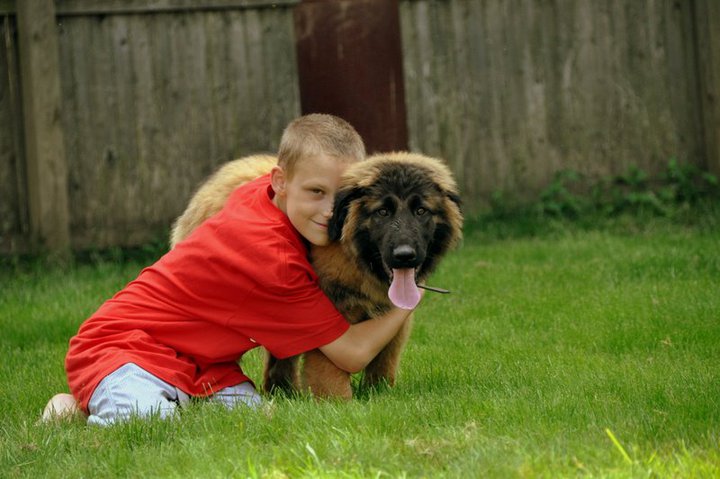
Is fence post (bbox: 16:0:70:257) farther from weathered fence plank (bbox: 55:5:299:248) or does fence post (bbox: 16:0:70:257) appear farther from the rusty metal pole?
the rusty metal pole

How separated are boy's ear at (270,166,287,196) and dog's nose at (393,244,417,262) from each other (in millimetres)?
747

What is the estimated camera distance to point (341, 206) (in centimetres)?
479

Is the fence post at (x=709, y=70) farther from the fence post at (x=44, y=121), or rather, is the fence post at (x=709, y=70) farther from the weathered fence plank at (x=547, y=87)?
the fence post at (x=44, y=121)

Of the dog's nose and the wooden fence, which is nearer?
the dog's nose

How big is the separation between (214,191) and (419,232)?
1524 millimetres

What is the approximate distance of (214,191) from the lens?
5828mm

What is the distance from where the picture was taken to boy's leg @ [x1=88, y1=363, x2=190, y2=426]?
15.5 feet

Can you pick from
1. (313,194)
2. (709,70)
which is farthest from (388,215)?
(709,70)

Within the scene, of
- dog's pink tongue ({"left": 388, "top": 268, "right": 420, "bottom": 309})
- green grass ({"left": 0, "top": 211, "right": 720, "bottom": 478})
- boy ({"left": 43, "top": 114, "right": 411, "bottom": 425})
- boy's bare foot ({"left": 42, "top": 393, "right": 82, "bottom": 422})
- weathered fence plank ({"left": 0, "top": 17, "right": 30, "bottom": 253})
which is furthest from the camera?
weathered fence plank ({"left": 0, "top": 17, "right": 30, "bottom": 253})

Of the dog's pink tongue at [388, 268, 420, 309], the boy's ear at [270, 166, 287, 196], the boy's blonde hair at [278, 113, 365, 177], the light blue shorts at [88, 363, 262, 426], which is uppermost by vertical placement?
the boy's blonde hair at [278, 113, 365, 177]

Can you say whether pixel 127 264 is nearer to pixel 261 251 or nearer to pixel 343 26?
pixel 343 26

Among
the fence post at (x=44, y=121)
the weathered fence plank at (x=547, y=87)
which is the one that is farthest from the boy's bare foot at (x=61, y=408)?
the weathered fence plank at (x=547, y=87)

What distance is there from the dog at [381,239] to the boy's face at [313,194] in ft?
0.26

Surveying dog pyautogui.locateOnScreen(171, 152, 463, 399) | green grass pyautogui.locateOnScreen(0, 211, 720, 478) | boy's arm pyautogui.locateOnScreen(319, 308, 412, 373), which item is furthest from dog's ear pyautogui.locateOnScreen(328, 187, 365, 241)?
green grass pyautogui.locateOnScreen(0, 211, 720, 478)
